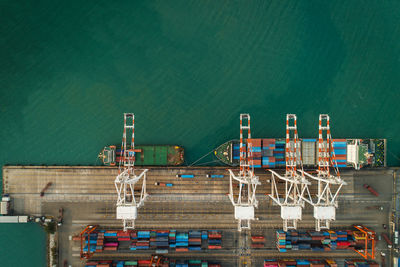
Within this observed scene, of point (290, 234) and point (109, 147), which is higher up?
point (109, 147)

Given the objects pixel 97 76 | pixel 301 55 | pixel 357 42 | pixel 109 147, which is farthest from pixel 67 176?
pixel 357 42

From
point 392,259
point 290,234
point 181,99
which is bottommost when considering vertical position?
point 392,259

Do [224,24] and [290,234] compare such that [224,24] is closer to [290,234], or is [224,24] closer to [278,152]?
[278,152]

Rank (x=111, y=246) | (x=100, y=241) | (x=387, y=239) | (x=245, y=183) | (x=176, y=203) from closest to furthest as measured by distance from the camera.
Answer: (x=245, y=183), (x=100, y=241), (x=111, y=246), (x=387, y=239), (x=176, y=203)

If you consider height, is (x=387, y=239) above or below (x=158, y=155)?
below

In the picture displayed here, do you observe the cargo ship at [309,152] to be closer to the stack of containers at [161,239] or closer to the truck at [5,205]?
the stack of containers at [161,239]

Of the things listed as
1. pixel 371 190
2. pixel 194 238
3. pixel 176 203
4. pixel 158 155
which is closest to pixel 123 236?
pixel 176 203

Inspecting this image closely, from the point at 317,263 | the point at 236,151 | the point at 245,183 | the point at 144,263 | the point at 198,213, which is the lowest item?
the point at 144,263

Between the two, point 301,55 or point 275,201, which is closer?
point 275,201

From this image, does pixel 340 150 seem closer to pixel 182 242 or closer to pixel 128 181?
pixel 182 242
